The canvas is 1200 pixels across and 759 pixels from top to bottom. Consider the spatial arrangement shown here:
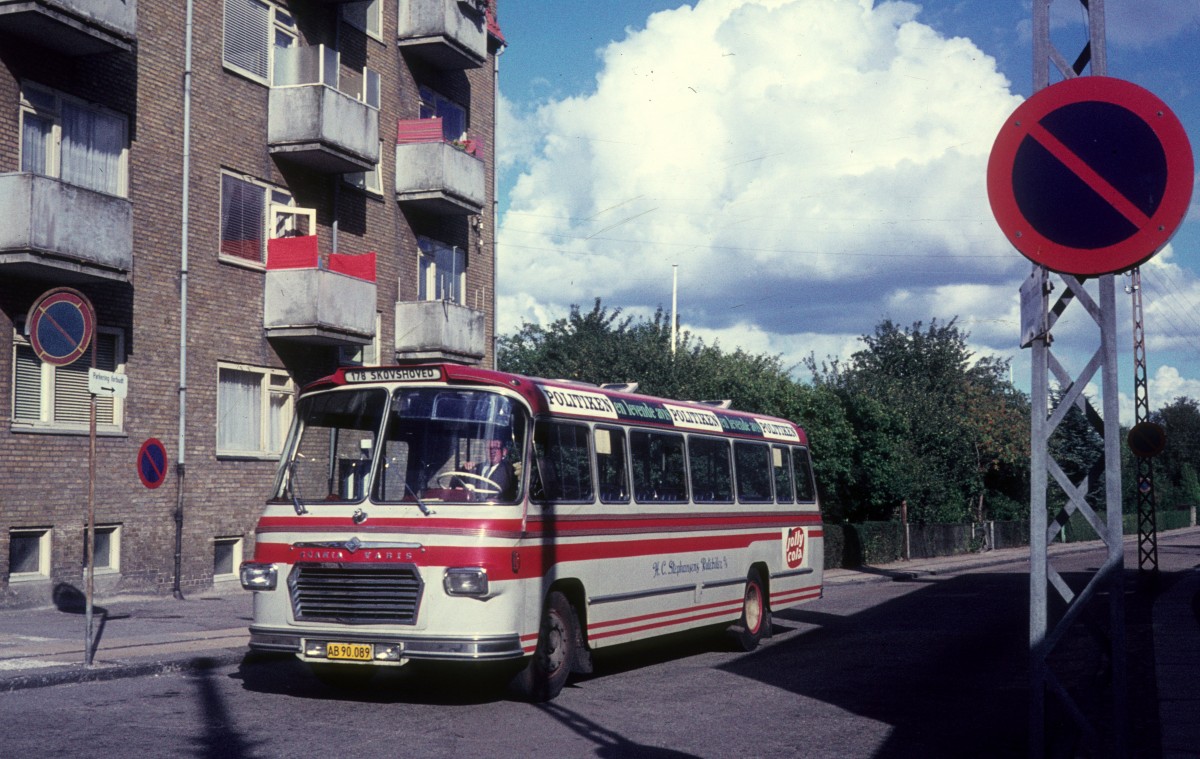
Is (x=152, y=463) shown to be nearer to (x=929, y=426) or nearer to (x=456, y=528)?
(x=456, y=528)

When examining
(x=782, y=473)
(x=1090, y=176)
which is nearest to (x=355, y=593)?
(x=1090, y=176)

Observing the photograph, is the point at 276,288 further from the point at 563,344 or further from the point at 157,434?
the point at 563,344

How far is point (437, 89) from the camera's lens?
31797 millimetres

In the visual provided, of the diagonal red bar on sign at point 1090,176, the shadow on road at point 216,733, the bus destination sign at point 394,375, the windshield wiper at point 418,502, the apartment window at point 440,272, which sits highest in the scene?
the apartment window at point 440,272

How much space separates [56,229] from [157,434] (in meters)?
4.40

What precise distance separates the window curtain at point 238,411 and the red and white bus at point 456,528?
41.7 feet

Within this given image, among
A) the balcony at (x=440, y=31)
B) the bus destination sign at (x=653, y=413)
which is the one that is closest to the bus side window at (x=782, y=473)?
the bus destination sign at (x=653, y=413)

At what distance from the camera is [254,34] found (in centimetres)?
2523

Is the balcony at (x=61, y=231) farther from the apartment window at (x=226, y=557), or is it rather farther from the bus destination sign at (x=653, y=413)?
the bus destination sign at (x=653, y=413)

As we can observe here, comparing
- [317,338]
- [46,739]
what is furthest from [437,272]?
[46,739]

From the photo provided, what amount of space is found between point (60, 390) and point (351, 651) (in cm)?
1167

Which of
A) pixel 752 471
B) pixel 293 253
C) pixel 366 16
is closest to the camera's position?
pixel 752 471

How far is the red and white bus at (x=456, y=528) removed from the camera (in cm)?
1058

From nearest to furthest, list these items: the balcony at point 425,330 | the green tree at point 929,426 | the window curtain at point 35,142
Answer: the window curtain at point 35,142
the balcony at point 425,330
the green tree at point 929,426
